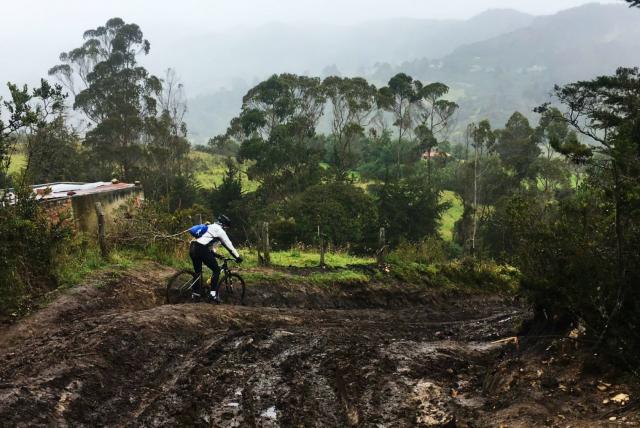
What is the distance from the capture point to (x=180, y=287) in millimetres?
11375

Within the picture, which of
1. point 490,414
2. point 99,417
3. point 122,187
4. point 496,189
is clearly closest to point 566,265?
point 490,414

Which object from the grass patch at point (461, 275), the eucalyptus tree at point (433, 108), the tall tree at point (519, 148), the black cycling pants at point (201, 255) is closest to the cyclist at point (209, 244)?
the black cycling pants at point (201, 255)

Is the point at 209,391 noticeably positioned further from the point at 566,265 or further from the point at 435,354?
the point at 566,265

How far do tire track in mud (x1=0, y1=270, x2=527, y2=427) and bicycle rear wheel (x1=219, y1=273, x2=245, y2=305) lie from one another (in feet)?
4.16

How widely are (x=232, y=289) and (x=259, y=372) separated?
4.53m

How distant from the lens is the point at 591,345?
682cm

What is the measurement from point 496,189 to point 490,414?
141 ft

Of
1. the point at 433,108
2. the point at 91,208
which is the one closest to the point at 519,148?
the point at 433,108

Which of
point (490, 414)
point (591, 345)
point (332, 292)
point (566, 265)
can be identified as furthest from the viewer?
point (332, 292)

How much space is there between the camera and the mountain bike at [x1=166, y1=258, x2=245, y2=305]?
11.2 meters

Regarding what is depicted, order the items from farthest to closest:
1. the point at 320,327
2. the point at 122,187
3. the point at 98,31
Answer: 1. the point at 98,31
2. the point at 122,187
3. the point at 320,327

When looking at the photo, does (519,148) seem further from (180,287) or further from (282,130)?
(180,287)

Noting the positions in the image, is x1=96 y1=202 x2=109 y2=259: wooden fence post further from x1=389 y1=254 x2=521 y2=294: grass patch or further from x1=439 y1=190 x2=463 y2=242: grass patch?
x1=439 y1=190 x2=463 y2=242: grass patch

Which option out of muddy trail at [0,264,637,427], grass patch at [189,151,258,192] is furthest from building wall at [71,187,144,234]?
grass patch at [189,151,258,192]
